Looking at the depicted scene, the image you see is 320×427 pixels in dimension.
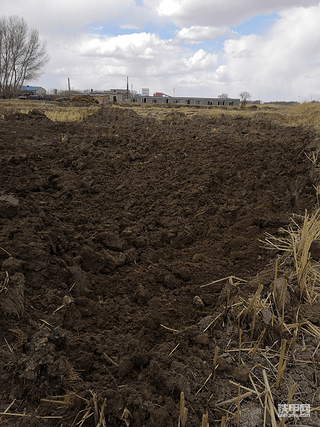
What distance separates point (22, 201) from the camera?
379 cm

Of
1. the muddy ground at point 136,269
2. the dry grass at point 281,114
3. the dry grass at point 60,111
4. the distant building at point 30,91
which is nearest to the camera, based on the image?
the muddy ground at point 136,269

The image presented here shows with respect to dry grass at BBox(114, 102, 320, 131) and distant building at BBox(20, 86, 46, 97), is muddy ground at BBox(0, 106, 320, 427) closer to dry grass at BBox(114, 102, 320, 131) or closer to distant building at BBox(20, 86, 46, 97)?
dry grass at BBox(114, 102, 320, 131)

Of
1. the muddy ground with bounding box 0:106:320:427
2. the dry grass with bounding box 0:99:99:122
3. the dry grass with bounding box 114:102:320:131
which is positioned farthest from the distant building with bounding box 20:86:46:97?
the muddy ground with bounding box 0:106:320:427

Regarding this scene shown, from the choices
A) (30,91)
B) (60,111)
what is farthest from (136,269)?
(30,91)

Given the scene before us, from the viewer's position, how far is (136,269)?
3436mm

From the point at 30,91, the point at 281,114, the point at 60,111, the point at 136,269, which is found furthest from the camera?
the point at 30,91

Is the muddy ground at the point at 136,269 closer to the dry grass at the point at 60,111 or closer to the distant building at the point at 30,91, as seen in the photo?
the dry grass at the point at 60,111

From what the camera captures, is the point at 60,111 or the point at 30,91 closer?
the point at 60,111

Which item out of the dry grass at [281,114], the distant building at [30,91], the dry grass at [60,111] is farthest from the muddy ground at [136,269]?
the distant building at [30,91]

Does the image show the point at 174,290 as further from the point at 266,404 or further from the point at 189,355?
the point at 266,404

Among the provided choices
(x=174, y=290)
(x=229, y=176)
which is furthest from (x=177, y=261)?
(x=229, y=176)

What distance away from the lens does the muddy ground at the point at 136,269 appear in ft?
5.88

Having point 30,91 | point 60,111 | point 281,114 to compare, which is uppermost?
point 30,91

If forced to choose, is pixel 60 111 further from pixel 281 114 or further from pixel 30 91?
pixel 30 91
